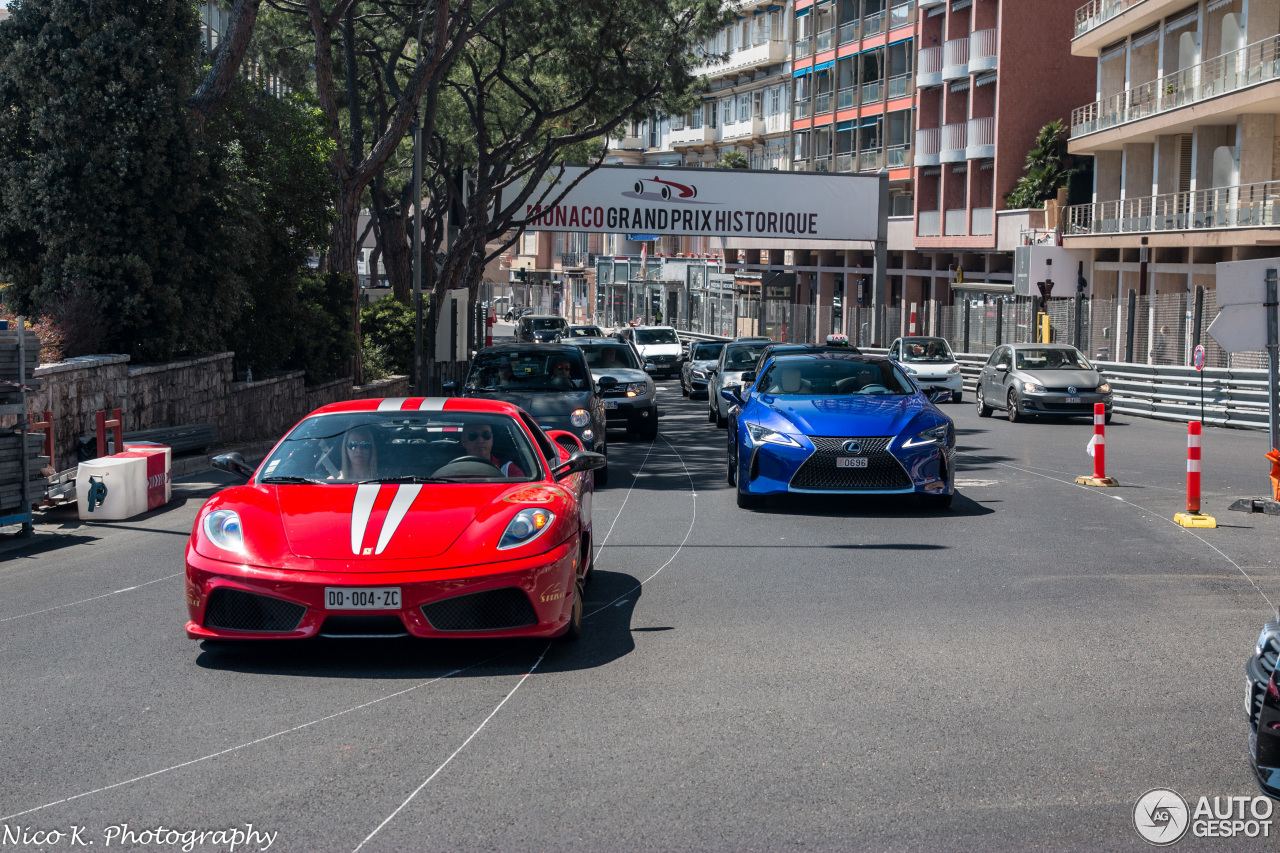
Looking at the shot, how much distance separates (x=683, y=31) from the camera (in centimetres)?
3472

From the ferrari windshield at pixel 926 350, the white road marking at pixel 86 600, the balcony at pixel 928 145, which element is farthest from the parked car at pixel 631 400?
the balcony at pixel 928 145

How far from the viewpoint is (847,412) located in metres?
13.7

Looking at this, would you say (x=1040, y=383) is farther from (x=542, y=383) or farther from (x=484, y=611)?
(x=484, y=611)

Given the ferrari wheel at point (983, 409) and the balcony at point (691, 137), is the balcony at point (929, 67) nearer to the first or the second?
the ferrari wheel at point (983, 409)

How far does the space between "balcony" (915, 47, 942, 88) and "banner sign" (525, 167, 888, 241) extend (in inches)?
480

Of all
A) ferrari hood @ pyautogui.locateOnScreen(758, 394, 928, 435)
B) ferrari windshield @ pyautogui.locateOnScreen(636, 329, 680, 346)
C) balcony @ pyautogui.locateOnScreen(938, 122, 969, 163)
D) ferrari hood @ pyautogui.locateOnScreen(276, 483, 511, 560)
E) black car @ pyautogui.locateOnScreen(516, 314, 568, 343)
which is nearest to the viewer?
ferrari hood @ pyautogui.locateOnScreen(276, 483, 511, 560)

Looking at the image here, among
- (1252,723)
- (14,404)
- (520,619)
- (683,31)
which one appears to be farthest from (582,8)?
(1252,723)

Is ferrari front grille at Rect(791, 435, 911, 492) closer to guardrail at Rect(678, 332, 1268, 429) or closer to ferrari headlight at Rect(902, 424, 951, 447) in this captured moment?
ferrari headlight at Rect(902, 424, 951, 447)

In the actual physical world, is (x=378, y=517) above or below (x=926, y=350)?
below

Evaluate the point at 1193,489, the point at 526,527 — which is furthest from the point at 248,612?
the point at 1193,489

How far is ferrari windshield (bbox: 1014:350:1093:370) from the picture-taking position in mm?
29281

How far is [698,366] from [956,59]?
24.3 metres

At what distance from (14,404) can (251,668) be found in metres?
5.90

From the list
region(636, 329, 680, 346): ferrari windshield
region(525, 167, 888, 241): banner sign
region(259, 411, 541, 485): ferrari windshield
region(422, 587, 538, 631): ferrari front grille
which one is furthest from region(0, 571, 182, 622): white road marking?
region(636, 329, 680, 346): ferrari windshield
